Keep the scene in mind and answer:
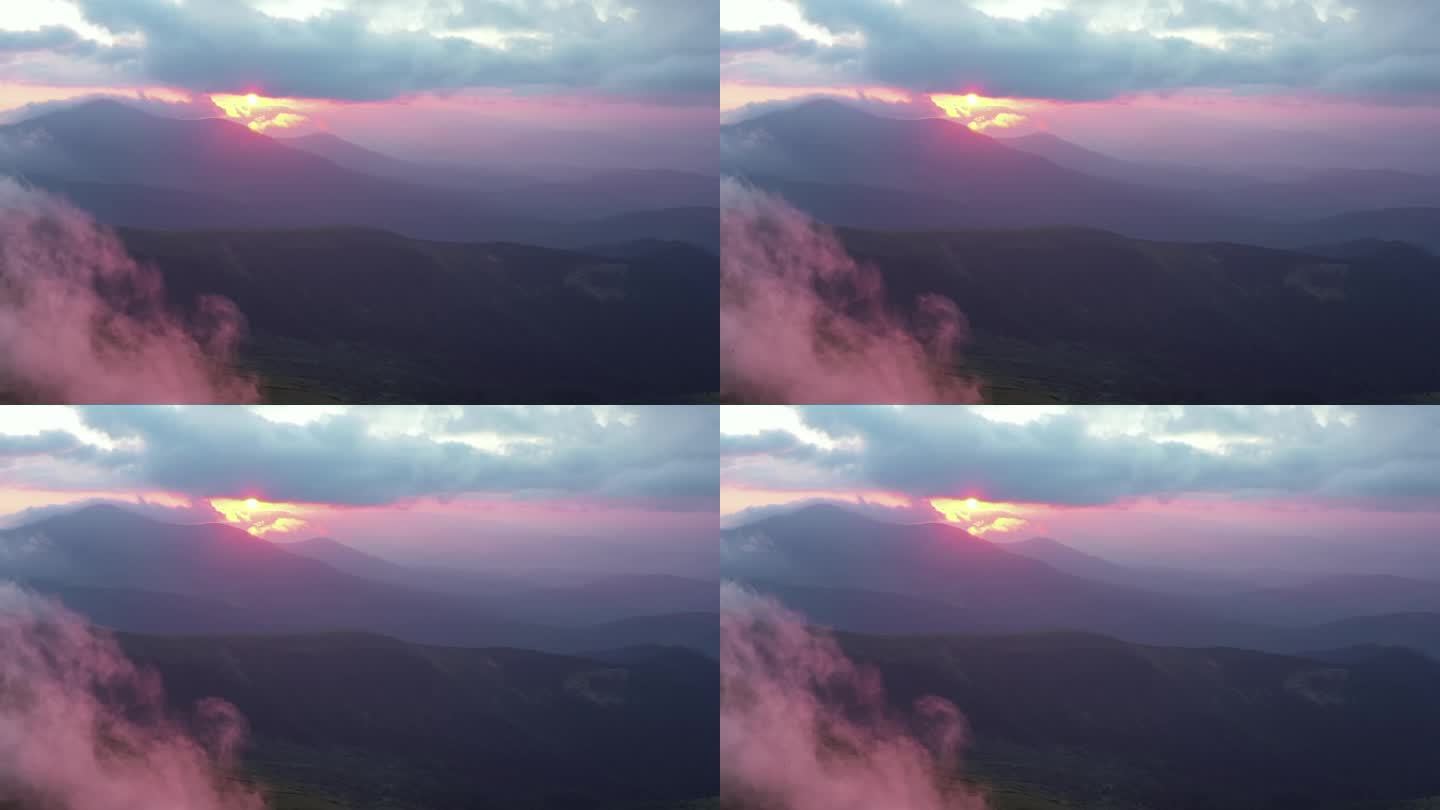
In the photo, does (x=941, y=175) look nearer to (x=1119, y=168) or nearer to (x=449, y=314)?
(x=1119, y=168)

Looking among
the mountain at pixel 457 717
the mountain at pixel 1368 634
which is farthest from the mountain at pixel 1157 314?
the mountain at pixel 457 717

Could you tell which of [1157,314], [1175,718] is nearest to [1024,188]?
[1157,314]

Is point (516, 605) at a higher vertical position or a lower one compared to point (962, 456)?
lower

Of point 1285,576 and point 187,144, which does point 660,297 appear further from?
point 1285,576

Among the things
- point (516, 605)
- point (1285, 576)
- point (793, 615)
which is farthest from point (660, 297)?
point (1285, 576)

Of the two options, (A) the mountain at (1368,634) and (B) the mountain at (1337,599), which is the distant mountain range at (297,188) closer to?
(B) the mountain at (1337,599)

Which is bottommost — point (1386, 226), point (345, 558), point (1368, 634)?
point (1368, 634)
